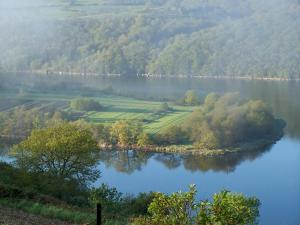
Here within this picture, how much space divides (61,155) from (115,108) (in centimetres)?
1187

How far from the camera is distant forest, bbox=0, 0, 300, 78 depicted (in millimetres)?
31688

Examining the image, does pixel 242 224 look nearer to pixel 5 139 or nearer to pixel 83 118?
pixel 5 139

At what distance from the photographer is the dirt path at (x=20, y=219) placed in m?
2.73

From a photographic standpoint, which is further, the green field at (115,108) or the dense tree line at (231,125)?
the green field at (115,108)

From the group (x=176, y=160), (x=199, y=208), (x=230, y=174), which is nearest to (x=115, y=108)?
(x=176, y=160)

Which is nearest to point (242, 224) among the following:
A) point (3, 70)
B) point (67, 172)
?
point (67, 172)

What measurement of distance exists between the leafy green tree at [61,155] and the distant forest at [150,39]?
24630mm

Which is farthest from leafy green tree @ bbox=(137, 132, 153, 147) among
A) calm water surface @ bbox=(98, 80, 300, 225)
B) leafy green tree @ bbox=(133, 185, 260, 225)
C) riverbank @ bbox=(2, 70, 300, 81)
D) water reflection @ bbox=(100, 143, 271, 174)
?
riverbank @ bbox=(2, 70, 300, 81)

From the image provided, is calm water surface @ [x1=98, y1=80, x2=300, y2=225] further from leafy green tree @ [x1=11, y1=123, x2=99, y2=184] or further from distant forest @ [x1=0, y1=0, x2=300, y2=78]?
distant forest @ [x1=0, y1=0, x2=300, y2=78]

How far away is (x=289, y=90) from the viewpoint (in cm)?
2261

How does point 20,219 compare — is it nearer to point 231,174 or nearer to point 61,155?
point 61,155

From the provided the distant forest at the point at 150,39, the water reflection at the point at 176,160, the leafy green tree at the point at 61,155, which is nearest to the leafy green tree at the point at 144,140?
the water reflection at the point at 176,160

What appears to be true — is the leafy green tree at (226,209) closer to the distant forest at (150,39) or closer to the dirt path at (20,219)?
the dirt path at (20,219)

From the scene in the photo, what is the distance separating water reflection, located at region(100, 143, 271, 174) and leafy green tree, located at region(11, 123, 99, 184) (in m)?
4.37
